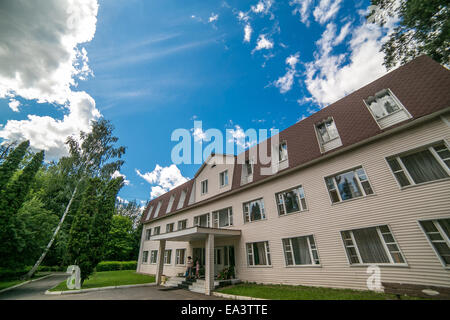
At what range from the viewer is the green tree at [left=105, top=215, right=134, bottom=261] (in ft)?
118

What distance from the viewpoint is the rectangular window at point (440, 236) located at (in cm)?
647

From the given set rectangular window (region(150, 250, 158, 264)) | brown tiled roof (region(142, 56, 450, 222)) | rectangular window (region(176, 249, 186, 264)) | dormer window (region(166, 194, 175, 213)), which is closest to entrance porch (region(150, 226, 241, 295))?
rectangular window (region(176, 249, 186, 264))

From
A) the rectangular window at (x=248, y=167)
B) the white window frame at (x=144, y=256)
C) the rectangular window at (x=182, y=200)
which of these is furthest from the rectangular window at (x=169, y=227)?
the rectangular window at (x=248, y=167)

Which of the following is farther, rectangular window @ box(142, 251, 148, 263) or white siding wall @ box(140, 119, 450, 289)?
rectangular window @ box(142, 251, 148, 263)

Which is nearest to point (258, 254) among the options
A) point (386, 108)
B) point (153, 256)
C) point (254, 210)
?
point (254, 210)

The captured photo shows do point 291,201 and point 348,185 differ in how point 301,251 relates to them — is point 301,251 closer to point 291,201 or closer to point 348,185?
point 291,201

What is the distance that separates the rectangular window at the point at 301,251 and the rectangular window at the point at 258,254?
1.37 meters

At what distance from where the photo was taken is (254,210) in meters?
13.5

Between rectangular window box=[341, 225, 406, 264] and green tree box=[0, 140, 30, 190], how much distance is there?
70.9 ft

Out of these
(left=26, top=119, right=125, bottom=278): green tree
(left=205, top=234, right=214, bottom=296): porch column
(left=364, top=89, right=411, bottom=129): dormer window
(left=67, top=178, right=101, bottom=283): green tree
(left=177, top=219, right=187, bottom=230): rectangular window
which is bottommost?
(left=205, top=234, right=214, bottom=296): porch column

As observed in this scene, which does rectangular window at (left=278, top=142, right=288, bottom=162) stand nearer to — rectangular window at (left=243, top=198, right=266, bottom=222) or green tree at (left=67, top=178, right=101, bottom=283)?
rectangular window at (left=243, top=198, right=266, bottom=222)

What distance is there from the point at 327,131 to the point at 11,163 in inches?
861

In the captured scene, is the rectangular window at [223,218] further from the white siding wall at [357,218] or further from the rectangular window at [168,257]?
the rectangular window at [168,257]
